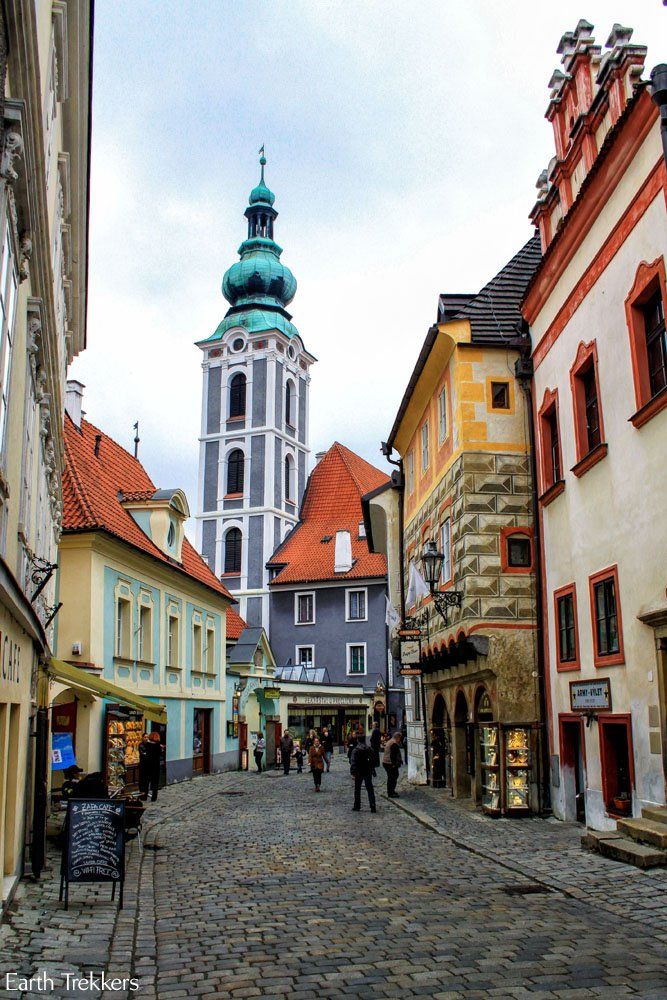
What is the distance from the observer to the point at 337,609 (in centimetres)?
5756

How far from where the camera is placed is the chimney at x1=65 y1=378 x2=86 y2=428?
29.1 meters

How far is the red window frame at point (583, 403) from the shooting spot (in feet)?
48.7

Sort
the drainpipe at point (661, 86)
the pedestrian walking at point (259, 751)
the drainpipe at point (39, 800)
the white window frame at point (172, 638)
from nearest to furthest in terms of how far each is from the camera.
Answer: the drainpipe at point (661, 86) → the drainpipe at point (39, 800) → the white window frame at point (172, 638) → the pedestrian walking at point (259, 751)

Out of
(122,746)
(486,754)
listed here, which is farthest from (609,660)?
(122,746)

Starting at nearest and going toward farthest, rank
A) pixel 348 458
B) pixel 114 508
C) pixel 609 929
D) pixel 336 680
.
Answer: pixel 609 929
pixel 114 508
pixel 336 680
pixel 348 458

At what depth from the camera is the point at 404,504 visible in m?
29.4

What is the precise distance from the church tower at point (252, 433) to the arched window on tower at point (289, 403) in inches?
2.8

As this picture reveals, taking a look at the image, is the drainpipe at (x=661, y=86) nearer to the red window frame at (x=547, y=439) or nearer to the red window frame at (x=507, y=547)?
the red window frame at (x=547, y=439)

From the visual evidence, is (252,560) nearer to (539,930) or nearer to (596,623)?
(596,623)

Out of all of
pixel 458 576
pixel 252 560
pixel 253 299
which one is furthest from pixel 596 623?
pixel 253 299

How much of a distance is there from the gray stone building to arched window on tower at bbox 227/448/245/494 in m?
6.37

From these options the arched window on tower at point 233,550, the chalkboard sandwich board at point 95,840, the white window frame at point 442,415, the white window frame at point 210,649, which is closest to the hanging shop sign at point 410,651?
the white window frame at point 442,415

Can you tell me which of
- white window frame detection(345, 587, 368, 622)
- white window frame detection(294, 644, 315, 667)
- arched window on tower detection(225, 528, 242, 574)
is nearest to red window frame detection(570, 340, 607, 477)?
white window frame detection(345, 587, 368, 622)

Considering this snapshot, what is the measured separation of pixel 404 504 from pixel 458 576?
9.63 metres
